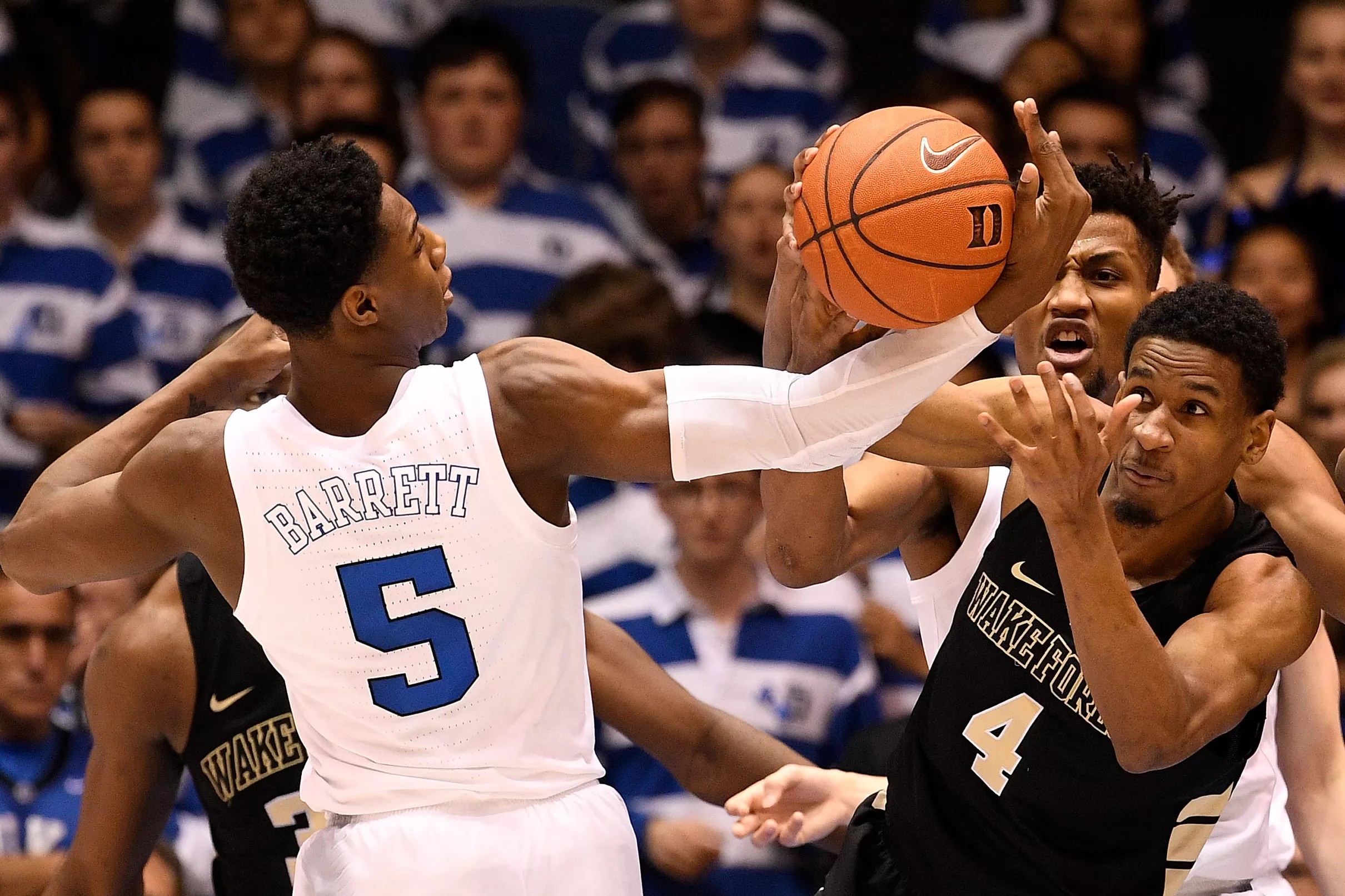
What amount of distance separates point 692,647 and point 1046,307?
2.06 m

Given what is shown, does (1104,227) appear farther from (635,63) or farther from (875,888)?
(635,63)

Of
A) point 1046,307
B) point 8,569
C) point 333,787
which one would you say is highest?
point 1046,307

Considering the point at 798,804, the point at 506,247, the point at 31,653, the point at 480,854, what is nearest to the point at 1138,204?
the point at 798,804

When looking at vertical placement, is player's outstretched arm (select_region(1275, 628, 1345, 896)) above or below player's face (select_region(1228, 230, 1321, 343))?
below

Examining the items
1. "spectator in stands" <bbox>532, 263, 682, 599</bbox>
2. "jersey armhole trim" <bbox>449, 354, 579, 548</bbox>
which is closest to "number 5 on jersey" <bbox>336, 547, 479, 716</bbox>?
"jersey armhole trim" <bbox>449, 354, 579, 548</bbox>

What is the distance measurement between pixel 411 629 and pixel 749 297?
432 cm

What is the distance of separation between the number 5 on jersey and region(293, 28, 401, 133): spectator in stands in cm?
481

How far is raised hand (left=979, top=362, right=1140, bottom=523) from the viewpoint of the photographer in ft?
10.1

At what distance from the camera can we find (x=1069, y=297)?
4.07m

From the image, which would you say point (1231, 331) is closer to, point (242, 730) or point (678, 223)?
point (242, 730)

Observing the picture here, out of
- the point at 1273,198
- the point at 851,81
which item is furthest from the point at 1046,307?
the point at 851,81

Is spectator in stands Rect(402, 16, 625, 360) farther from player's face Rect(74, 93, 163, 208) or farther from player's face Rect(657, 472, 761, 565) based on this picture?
player's face Rect(657, 472, 761, 565)

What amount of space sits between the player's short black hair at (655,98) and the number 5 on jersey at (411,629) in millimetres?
4995

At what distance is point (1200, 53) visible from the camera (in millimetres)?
8938
